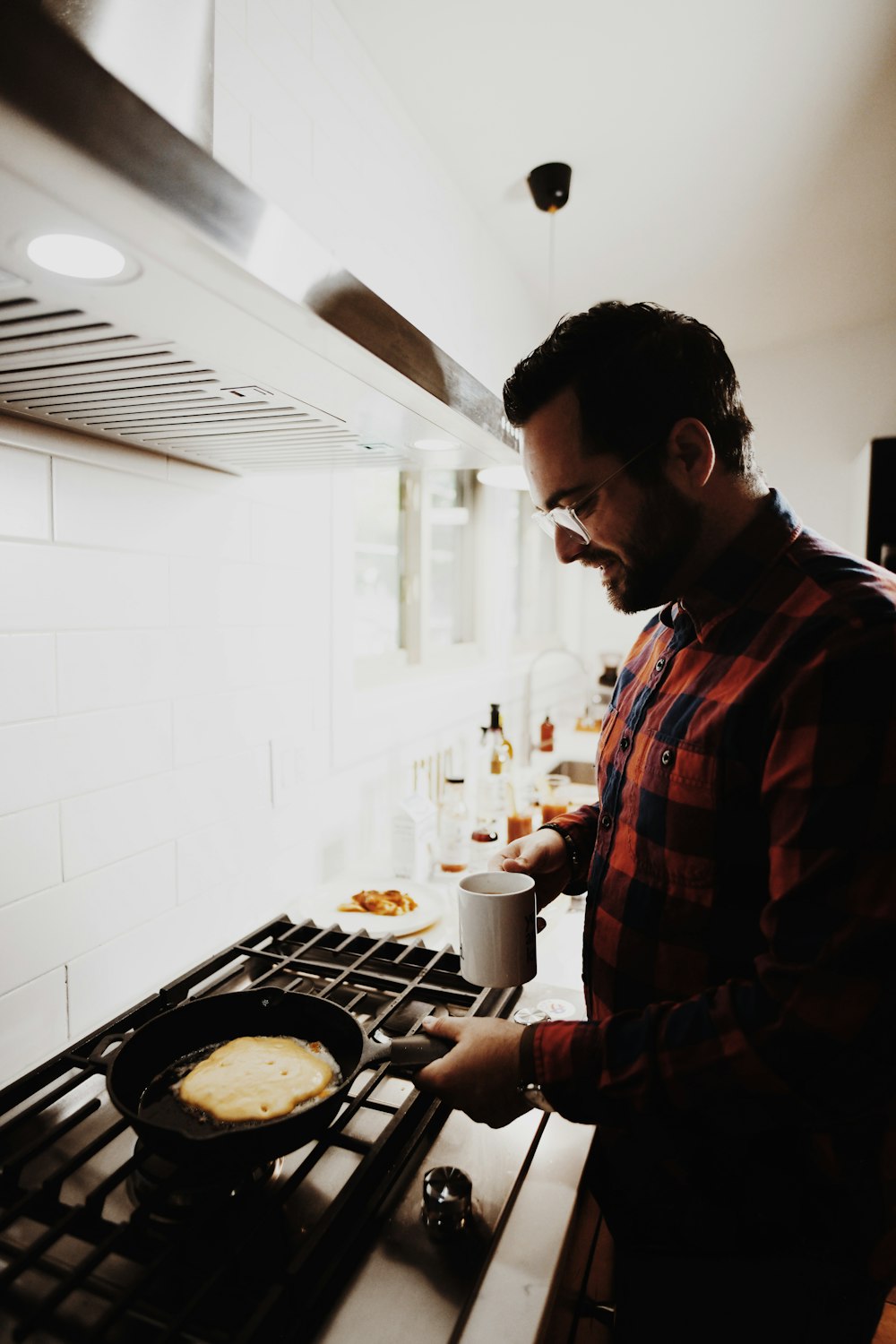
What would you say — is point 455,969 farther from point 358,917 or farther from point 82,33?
point 82,33

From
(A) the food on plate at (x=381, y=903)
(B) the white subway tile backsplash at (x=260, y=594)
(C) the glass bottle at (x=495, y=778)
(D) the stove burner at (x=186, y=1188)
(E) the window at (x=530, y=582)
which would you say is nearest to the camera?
(D) the stove burner at (x=186, y=1188)

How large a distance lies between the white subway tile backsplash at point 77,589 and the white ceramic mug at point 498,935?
64 centimetres

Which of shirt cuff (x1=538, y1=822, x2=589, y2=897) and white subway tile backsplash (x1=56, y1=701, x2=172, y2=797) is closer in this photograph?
white subway tile backsplash (x1=56, y1=701, x2=172, y2=797)

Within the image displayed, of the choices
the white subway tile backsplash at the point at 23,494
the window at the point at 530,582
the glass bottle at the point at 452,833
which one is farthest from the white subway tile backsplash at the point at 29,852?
the window at the point at 530,582

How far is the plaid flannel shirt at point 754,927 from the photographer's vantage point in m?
0.68

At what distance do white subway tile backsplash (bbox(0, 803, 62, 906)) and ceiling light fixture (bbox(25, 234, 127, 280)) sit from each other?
2.31 ft

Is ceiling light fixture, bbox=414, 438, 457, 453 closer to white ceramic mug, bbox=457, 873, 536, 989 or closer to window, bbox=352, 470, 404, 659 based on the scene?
white ceramic mug, bbox=457, 873, 536, 989

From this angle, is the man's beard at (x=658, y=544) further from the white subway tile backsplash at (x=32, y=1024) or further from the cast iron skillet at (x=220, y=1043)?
the white subway tile backsplash at (x=32, y=1024)

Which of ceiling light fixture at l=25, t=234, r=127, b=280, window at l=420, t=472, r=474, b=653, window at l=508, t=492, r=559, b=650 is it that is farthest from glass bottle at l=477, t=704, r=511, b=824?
ceiling light fixture at l=25, t=234, r=127, b=280

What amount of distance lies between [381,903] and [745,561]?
3.30 feet

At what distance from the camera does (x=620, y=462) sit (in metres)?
0.95

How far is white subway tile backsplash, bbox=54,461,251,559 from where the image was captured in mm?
1034

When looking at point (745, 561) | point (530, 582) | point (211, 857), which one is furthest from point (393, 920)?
point (530, 582)

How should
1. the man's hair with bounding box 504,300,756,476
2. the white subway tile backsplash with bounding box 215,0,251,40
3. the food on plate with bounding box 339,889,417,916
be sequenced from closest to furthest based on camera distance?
the man's hair with bounding box 504,300,756,476, the white subway tile backsplash with bounding box 215,0,251,40, the food on plate with bounding box 339,889,417,916
